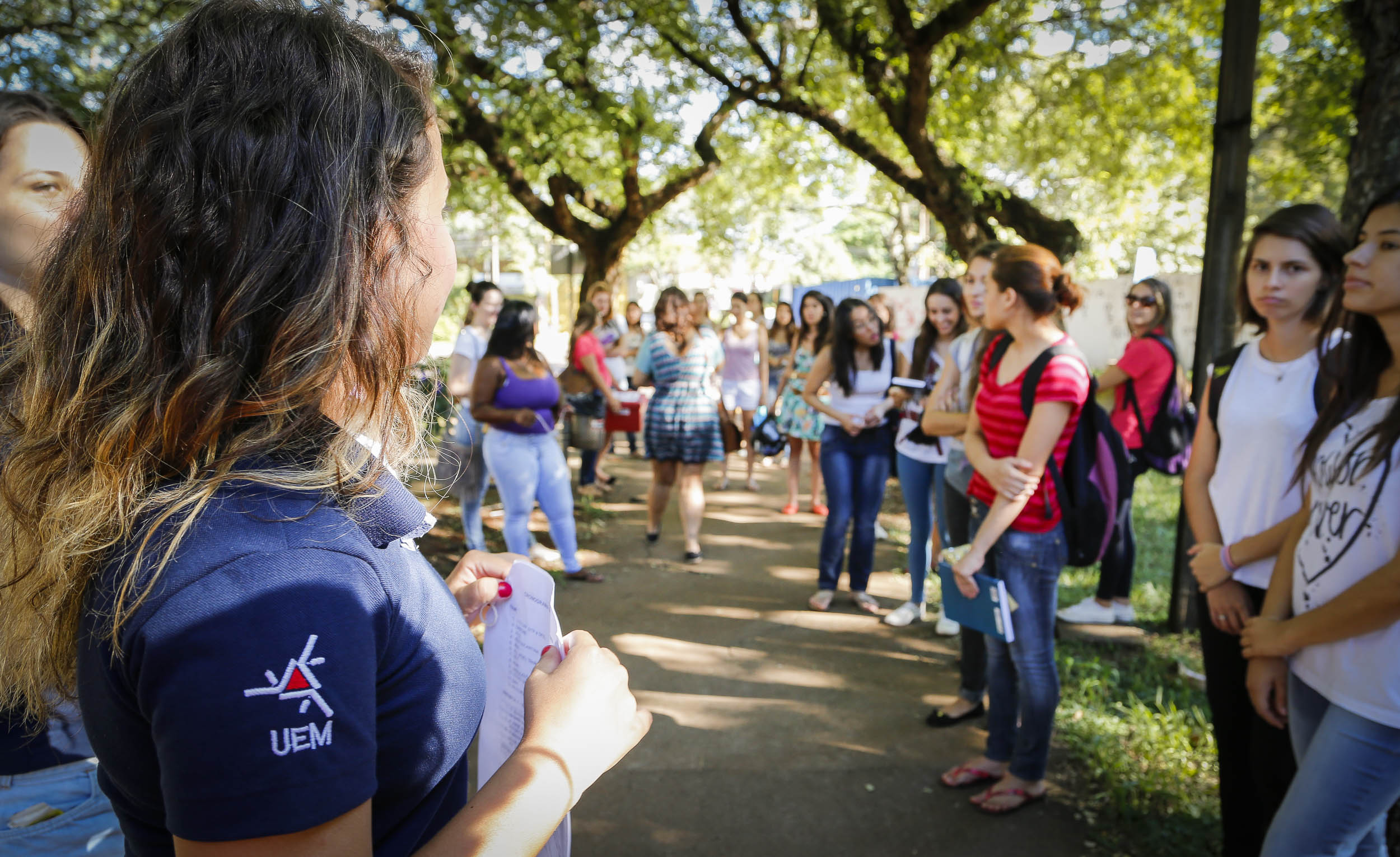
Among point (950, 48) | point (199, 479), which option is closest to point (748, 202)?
point (950, 48)

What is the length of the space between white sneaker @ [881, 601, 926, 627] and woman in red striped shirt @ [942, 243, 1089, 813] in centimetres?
180

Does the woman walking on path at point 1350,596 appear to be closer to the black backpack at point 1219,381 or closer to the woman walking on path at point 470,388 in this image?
Answer: the black backpack at point 1219,381

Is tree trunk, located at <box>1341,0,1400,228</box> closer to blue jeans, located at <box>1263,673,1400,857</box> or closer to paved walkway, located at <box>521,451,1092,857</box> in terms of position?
blue jeans, located at <box>1263,673,1400,857</box>

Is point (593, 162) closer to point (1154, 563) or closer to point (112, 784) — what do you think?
point (1154, 563)

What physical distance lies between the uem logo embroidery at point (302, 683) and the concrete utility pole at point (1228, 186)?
4564 millimetres

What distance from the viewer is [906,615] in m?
5.02

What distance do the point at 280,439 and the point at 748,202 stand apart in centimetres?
3509

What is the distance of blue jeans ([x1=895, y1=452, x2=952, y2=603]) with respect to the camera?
494 centimetres

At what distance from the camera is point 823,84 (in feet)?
38.8

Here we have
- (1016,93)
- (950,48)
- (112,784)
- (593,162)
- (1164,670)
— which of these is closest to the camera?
(112,784)

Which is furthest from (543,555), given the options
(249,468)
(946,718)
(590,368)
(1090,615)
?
(249,468)

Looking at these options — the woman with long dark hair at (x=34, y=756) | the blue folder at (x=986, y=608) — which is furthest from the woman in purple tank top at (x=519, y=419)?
the woman with long dark hair at (x=34, y=756)

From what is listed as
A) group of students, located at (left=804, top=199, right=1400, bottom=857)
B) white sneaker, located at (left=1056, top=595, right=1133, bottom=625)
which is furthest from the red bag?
white sneaker, located at (left=1056, top=595, right=1133, bottom=625)

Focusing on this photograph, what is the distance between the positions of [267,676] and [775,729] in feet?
11.1
